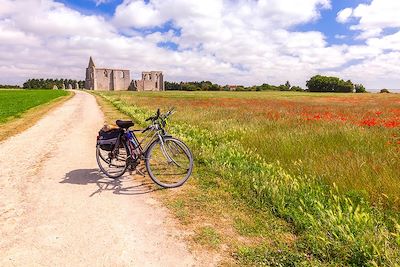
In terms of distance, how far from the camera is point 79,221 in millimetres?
4980

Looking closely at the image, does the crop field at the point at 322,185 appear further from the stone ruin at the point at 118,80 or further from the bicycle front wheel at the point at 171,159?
the stone ruin at the point at 118,80

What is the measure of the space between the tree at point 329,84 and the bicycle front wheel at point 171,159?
12459 centimetres

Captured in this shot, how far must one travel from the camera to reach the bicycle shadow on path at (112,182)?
6504 mm

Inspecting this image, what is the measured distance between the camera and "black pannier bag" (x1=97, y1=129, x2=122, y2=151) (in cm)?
703

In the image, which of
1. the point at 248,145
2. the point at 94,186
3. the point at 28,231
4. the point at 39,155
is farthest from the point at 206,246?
the point at 39,155

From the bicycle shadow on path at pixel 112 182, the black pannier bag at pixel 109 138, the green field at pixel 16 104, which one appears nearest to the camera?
the bicycle shadow on path at pixel 112 182

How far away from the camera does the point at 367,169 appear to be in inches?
247

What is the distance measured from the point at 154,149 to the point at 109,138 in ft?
3.81

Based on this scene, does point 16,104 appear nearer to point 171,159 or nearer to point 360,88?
point 171,159

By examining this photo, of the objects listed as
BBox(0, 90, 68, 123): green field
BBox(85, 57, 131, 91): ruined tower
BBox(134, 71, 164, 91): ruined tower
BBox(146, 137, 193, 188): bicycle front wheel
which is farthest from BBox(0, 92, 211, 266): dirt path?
BBox(85, 57, 131, 91): ruined tower

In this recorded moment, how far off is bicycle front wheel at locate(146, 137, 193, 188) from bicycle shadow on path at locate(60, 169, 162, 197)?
0.33 meters

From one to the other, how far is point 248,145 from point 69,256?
22.5 feet

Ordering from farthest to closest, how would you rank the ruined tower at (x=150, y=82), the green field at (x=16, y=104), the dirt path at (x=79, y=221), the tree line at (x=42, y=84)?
the tree line at (x=42, y=84) → the ruined tower at (x=150, y=82) → the green field at (x=16, y=104) → the dirt path at (x=79, y=221)

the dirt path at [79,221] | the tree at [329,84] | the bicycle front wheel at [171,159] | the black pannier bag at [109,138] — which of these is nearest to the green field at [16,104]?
the dirt path at [79,221]
